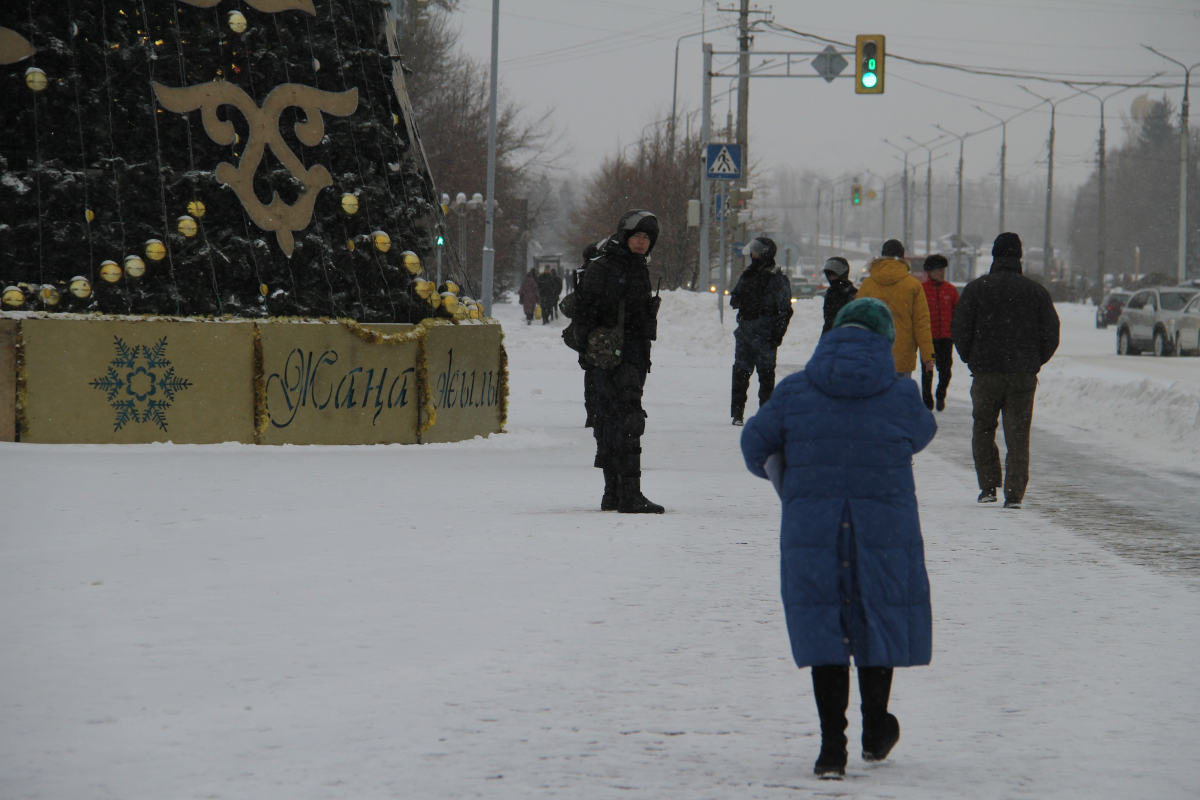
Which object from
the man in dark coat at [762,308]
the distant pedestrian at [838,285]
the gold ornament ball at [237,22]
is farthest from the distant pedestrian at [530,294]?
the gold ornament ball at [237,22]

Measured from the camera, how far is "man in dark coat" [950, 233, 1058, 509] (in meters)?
10.1

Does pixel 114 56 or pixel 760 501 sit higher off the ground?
pixel 114 56

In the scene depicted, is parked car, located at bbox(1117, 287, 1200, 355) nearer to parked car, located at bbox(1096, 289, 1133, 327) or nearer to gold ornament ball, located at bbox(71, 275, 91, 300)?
parked car, located at bbox(1096, 289, 1133, 327)

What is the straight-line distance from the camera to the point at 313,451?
498 inches

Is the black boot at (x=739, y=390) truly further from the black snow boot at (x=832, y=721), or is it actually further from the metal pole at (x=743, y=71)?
the metal pole at (x=743, y=71)

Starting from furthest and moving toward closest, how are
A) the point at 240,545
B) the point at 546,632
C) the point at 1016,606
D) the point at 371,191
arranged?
the point at 371,191, the point at 240,545, the point at 1016,606, the point at 546,632

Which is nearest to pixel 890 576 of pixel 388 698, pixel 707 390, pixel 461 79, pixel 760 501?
pixel 388 698

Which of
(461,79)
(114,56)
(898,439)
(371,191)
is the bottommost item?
(898,439)

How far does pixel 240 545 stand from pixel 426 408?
5.17 meters

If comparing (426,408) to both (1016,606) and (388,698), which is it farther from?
(388,698)

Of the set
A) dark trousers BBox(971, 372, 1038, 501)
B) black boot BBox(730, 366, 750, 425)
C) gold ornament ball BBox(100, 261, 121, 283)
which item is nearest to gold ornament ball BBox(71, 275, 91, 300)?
gold ornament ball BBox(100, 261, 121, 283)

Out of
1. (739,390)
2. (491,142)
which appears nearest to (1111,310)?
(491,142)

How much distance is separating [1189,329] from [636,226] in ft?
85.9

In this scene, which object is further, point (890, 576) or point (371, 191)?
point (371, 191)
